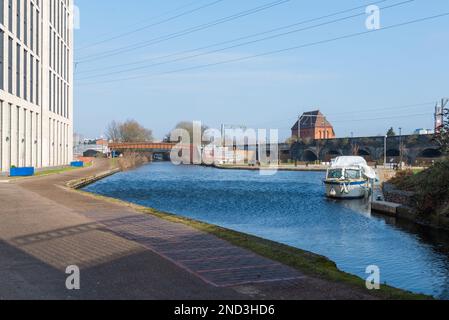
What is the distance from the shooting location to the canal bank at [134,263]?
8.04 meters

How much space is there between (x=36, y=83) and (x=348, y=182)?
135 feet

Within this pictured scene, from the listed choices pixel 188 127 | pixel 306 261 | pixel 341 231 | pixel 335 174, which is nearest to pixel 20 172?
pixel 335 174

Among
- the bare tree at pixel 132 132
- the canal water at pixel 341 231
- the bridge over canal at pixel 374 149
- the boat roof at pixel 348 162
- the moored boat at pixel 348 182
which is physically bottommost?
the canal water at pixel 341 231

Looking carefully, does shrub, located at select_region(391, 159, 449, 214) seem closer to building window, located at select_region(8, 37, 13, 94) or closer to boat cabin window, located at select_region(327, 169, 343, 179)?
boat cabin window, located at select_region(327, 169, 343, 179)

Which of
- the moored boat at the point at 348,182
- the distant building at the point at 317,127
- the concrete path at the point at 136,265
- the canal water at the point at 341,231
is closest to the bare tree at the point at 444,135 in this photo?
the canal water at the point at 341,231

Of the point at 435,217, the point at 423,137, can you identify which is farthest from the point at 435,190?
the point at 423,137

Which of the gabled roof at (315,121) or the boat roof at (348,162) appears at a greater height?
the gabled roof at (315,121)

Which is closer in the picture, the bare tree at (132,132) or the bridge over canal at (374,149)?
the bridge over canal at (374,149)

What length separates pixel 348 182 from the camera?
3838cm

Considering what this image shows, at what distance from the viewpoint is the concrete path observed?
8.01 meters

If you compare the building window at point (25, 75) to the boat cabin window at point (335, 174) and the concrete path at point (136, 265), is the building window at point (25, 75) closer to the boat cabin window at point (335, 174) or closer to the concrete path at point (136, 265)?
the boat cabin window at point (335, 174)

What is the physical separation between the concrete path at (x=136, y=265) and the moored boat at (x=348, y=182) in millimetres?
24297

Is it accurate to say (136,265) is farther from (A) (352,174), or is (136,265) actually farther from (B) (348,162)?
(B) (348,162)

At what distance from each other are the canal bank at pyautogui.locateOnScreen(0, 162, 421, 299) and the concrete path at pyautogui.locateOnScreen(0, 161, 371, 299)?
0.02 meters
